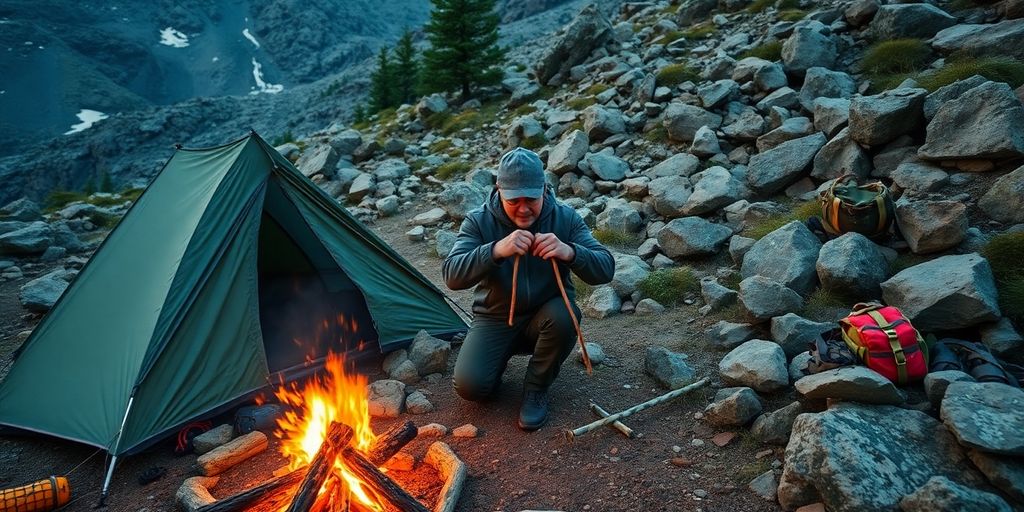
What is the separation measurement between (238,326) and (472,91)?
1504cm

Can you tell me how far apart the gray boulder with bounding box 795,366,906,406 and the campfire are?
2.26 m

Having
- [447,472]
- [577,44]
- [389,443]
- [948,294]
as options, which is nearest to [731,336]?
[948,294]

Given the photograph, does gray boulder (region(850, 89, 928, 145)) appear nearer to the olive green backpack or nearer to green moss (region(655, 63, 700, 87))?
the olive green backpack

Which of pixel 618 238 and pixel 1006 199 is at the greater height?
pixel 1006 199

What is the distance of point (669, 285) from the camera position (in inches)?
235

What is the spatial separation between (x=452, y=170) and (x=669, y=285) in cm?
731

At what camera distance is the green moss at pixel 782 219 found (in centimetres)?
612

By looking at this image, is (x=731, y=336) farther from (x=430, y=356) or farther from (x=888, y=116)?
(x=888, y=116)

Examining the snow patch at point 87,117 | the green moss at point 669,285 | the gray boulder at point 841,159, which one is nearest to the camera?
the green moss at point 669,285

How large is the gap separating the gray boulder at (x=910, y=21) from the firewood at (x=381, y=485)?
10423 millimetres

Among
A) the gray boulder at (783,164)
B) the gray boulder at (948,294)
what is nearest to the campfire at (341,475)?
the gray boulder at (948,294)

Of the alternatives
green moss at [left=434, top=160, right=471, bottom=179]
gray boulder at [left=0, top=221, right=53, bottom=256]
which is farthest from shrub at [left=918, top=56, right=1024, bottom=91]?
gray boulder at [left=0, top=221, right=53, bottom=256]

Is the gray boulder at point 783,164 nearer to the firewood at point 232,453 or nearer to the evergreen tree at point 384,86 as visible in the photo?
the firewood at point 232,453

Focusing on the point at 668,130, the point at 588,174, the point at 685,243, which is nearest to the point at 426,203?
the point at 588,174
